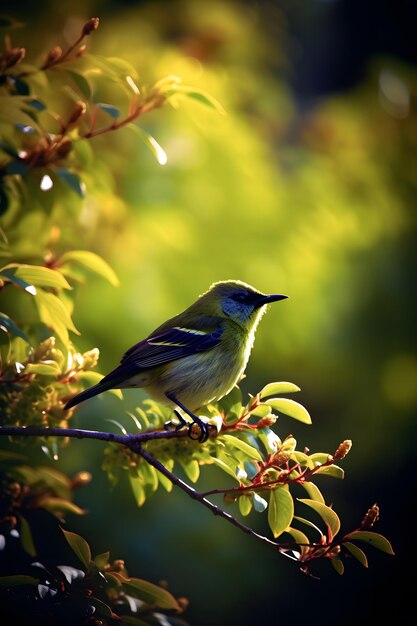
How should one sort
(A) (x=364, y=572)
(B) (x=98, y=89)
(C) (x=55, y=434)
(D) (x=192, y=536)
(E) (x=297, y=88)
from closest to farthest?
(C) (x=55, y=434) → (B) (x=98, y=89) → (D) (x=192, y=536) → (A) (x=364, y=572) → (E) (x=297, y=88)

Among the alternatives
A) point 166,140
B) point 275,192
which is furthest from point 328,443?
point 166,140

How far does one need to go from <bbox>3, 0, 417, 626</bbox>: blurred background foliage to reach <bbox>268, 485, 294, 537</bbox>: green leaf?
88.8 inches

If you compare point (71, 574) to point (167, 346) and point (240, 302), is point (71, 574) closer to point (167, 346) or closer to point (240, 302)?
point (167, 346)

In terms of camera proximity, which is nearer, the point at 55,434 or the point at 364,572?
the point at 55,434

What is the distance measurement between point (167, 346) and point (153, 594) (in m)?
1.40

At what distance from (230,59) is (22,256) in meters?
4.96

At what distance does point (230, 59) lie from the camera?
7387 millimetres

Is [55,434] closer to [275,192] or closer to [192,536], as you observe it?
[192,536]

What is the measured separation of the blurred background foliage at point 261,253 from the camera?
5.77 m

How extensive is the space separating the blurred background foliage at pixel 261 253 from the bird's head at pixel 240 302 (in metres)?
1.02

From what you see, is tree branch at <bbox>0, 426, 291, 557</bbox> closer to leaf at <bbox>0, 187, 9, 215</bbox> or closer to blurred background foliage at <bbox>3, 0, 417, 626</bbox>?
leaf at <bbox>0, 187, 9, 215</bbox>

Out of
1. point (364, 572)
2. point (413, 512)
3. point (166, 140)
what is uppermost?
point (166, 140)

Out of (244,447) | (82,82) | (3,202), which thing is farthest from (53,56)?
(244,447)

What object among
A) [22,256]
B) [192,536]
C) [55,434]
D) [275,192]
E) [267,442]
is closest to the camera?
[55,434]
